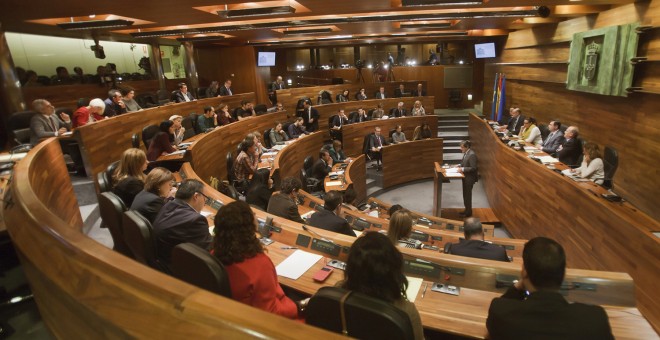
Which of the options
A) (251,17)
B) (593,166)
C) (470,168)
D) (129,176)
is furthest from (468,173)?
(129,176)

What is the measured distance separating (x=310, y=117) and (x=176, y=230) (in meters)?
7.42

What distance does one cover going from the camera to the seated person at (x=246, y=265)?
5.75 feet

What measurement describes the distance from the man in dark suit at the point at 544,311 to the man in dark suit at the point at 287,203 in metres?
2.16

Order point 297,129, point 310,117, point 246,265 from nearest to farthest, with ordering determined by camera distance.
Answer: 1. point 246,265
2. point 297,129
3. point 310,117

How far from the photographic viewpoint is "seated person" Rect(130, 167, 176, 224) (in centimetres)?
271

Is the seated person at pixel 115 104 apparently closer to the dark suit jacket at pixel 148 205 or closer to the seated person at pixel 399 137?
the dark suit jacket at pixel 148 205

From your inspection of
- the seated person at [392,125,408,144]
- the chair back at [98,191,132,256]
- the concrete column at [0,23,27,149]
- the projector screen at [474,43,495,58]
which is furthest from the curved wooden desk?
the concrete column at [0,23,27,149]

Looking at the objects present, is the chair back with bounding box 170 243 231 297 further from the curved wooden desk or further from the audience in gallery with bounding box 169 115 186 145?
the audience in gallery with bounding box 169 115 186 145

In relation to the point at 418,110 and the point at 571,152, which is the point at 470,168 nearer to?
the point at 571,152

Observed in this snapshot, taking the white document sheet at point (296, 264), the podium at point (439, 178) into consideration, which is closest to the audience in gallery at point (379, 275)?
the white document sheet at point (296, 264)

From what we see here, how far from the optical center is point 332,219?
3.12m

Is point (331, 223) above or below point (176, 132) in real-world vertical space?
below

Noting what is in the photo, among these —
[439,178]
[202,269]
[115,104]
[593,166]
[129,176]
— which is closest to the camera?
[202,269]

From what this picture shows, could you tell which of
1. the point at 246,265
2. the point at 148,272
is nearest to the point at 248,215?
the point at 246,265
